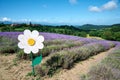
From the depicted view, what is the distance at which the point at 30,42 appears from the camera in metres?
4.49

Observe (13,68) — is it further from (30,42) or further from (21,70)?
(30,42)

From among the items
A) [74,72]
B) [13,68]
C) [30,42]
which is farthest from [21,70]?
[74,72]

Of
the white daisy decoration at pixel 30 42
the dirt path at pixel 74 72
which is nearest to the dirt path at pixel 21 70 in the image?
the dirt path at pixel 74 72

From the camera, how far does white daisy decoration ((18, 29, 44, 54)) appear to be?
14.6ft

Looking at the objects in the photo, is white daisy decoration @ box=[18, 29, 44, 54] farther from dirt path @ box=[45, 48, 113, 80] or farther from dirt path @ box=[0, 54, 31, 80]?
dirt path @ box=[45, 48, 113, 80]

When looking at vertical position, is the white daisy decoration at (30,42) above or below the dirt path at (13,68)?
above

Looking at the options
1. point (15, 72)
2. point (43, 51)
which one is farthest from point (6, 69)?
point (43, 51)

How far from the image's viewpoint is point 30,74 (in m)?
4.62

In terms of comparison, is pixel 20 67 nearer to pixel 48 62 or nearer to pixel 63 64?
pixel 48 62

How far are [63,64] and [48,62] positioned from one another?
1.59 ft

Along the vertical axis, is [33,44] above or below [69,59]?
above

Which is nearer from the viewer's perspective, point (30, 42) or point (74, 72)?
point (30, 42)

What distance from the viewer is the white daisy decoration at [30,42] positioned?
14.6 feet

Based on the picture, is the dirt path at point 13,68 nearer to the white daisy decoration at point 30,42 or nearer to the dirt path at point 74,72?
the white daisy decoration at point 30,42
